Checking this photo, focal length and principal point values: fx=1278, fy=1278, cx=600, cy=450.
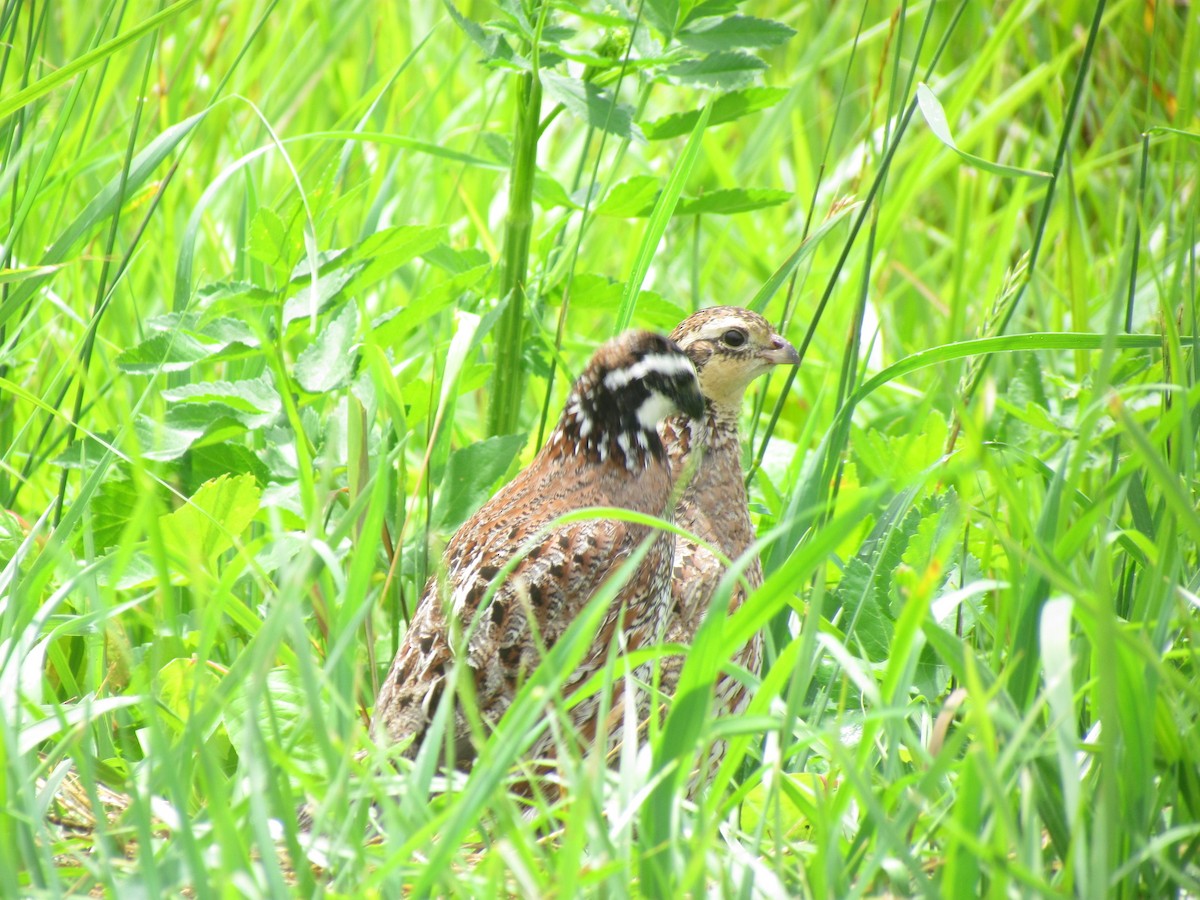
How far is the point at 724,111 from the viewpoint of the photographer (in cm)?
323

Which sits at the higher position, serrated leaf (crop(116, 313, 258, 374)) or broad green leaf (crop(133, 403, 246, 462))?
serrated leaf (crop(116, 313, 258, 374))

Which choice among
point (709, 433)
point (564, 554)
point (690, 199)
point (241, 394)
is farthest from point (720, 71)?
point (241, 394)

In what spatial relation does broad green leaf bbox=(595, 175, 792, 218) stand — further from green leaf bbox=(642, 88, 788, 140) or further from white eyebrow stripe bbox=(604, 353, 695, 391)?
white eyebrow stripe bbox=(604, 353, 695, 391)

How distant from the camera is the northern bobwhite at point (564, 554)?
278 cm

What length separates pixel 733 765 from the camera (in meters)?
1.94

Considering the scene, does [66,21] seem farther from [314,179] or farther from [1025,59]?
[1025,59]

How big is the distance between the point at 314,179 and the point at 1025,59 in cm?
370

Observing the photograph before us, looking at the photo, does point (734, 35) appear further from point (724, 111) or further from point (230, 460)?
point (230, 460)

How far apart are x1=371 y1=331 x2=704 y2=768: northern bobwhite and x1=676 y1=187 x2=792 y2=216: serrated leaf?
42 centimetres

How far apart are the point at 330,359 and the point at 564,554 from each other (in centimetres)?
77

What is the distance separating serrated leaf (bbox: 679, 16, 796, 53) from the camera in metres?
3.08


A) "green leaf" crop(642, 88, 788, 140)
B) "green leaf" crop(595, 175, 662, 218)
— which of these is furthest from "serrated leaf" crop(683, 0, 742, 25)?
"green leaf" crop(595, 175, 662, 218)

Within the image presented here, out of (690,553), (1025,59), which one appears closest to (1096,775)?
(690,553)

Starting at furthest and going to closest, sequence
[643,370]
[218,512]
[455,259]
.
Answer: [455,259], [643,370], [218,512]
